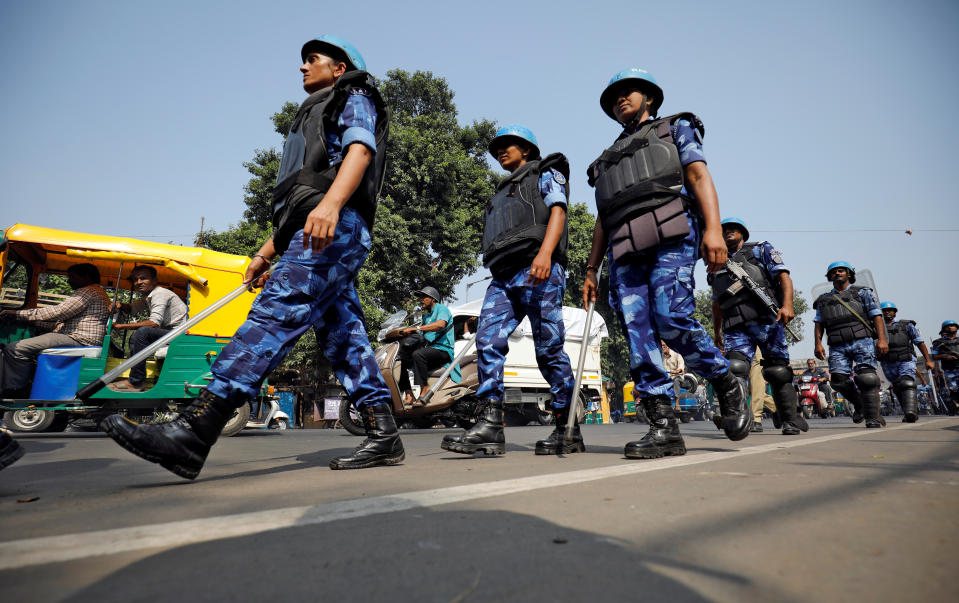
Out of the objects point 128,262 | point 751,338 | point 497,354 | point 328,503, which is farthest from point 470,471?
point 128,262

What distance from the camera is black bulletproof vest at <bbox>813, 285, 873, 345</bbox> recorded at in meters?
7.26

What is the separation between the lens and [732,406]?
11.1 ft

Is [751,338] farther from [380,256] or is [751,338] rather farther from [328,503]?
[380,256]

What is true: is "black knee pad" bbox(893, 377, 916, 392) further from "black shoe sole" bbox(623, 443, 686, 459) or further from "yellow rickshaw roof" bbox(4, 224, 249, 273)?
"yellow rickshaw roof" bbox(4, 224, 249, 273)

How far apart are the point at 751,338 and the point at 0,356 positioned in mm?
7671

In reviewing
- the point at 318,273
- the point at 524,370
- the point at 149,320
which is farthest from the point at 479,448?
the point at 524,370

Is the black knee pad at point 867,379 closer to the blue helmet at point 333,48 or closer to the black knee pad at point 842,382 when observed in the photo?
the black knee pad at point 842,382

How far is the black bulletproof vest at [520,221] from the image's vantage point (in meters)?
3.58

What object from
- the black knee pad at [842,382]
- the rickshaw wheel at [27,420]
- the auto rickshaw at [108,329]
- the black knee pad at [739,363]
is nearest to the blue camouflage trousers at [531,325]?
the black knee pad at [739,363]

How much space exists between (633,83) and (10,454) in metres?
3.63

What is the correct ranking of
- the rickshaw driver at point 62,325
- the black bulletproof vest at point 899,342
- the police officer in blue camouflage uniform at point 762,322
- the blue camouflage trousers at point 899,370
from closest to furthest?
the police officer in blue camouflage uniform at point 762,322, the rickshaw driver at point 62,325, the blue camouflage trousers at point 899,370, the black bulletproof vest at point 899,342

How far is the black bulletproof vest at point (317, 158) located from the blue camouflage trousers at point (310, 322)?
0.12 metres

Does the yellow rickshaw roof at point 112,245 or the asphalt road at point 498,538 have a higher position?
the yellow rickshaw roof at point 112,245

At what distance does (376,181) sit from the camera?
288 centimetres
